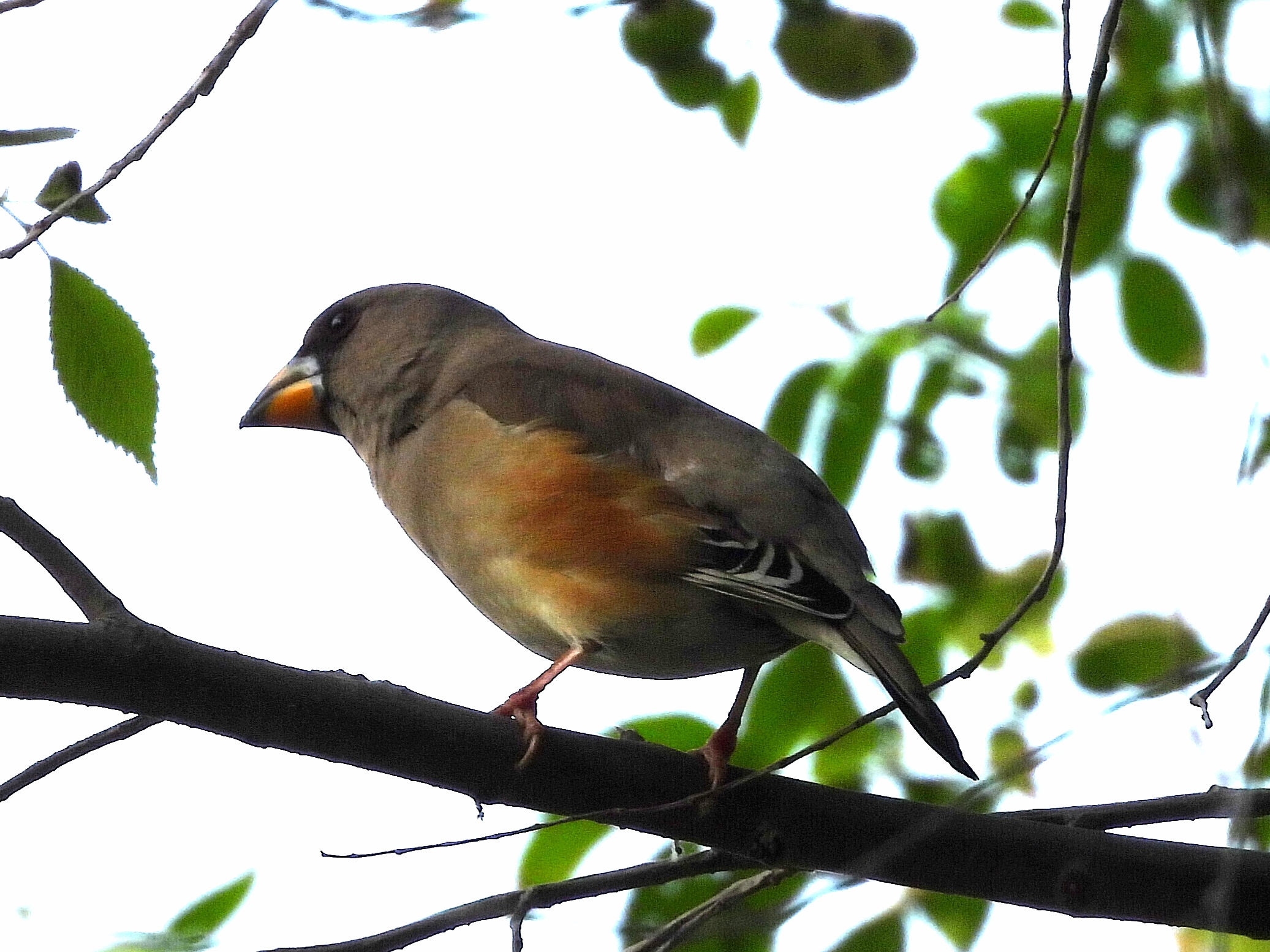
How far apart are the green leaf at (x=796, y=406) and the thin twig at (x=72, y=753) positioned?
2019 mm

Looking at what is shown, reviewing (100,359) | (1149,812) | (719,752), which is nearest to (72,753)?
(100,359)

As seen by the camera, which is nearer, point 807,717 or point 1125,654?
point 807,717

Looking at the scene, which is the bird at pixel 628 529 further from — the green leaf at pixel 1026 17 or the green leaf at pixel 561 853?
the green leaf at pixel 1026 17

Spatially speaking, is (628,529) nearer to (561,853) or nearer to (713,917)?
(561,853)

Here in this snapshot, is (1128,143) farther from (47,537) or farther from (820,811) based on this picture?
(47,537)

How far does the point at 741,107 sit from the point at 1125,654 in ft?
5.58

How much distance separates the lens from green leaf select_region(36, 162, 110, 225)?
239 centimetres

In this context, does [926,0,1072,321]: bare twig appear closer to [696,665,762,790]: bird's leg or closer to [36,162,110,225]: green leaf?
[696,665,762,790]: bird's leg

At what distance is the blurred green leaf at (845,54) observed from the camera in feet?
12.4

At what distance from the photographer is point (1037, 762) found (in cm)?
246

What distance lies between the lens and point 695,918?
10.1ft

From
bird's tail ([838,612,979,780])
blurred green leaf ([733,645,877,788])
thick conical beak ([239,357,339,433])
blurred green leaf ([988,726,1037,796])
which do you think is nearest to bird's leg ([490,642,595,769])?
blurred green leaf ([733,645,877,788])

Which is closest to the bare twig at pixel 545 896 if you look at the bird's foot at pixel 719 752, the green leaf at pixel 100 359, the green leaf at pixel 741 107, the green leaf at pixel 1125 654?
the bird's foot at pixel 719 752

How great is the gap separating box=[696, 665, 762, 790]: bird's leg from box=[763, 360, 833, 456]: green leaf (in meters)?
0.67
